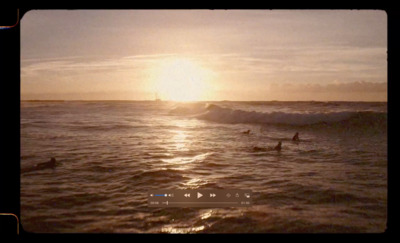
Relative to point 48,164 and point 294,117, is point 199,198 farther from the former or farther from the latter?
point 294,117

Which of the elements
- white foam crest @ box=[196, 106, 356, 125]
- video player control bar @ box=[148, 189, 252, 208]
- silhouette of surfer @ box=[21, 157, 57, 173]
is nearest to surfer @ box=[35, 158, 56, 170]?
silhouette of surfer @ box=[21, 157, 57, 173]

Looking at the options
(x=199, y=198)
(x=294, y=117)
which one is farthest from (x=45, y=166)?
(x=294, y=117)

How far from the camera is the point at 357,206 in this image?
2385 mm

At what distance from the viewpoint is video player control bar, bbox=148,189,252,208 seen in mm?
2299

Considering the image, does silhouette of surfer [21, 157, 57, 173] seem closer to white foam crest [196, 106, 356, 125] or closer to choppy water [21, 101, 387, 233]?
choppy water [21, 101, 387, 233]

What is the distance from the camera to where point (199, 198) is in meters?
2.30

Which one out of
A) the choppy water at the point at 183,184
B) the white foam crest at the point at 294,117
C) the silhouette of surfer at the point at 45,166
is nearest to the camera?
the choppy water at the point at 183,184

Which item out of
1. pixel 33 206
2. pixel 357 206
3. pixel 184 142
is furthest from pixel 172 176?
pixel 357 206

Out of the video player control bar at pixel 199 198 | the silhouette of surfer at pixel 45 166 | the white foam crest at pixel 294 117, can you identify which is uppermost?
the white foam crest at pixel 294 117

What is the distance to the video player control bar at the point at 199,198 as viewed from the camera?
2299 mm

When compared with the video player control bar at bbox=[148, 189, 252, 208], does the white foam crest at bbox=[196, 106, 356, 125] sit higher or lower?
higher

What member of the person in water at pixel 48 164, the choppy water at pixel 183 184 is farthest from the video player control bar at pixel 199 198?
the person in water at pixel 48 164

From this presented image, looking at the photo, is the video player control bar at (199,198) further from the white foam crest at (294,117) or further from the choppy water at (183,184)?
the white foam crest at (294,117)
